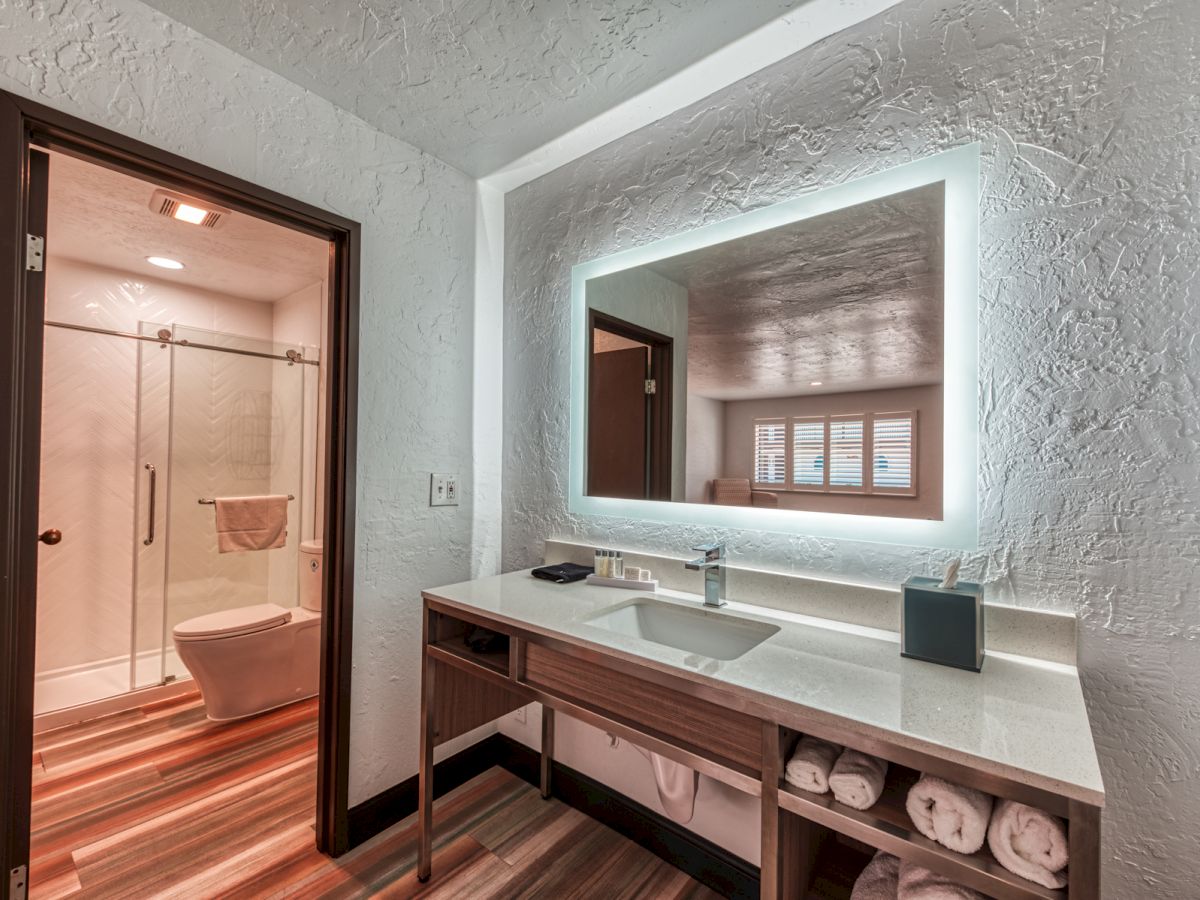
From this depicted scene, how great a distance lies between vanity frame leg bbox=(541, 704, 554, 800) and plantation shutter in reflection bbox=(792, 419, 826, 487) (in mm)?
1207

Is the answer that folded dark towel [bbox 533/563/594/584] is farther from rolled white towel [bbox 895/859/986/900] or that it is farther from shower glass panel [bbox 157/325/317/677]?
shower glass panel [bbox 157/325/317/677]

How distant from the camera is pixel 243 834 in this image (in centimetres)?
171

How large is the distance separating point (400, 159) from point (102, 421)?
6.44ft

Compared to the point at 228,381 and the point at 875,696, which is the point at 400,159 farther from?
the point at 875,696

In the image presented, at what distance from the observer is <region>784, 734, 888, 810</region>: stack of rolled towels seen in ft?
2.78

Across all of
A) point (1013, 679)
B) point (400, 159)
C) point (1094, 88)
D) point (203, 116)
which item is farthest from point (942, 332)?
point (203, 116)

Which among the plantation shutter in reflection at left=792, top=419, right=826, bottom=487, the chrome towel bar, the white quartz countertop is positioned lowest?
the white quartz countertop

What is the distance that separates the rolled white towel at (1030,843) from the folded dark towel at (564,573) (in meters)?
1.13

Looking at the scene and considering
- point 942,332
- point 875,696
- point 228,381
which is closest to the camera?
point 875,696

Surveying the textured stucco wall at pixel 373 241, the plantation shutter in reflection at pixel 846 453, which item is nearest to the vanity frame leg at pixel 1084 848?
the plantation shutter in reflection at pixel 846 453

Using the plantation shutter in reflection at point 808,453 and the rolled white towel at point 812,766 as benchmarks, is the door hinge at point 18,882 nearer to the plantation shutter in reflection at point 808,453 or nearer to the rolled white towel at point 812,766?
the rolled white towel at point 812,766

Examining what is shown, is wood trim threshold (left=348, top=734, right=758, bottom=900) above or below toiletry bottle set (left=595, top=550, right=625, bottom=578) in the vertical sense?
below

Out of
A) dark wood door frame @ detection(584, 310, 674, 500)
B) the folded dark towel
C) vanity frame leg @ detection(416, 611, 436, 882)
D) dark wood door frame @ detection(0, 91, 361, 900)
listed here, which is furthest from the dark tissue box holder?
dark wood door frame @ detection(0, 91, 361, 900)

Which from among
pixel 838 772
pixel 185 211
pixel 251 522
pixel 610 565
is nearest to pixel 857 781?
pixel 838 772
